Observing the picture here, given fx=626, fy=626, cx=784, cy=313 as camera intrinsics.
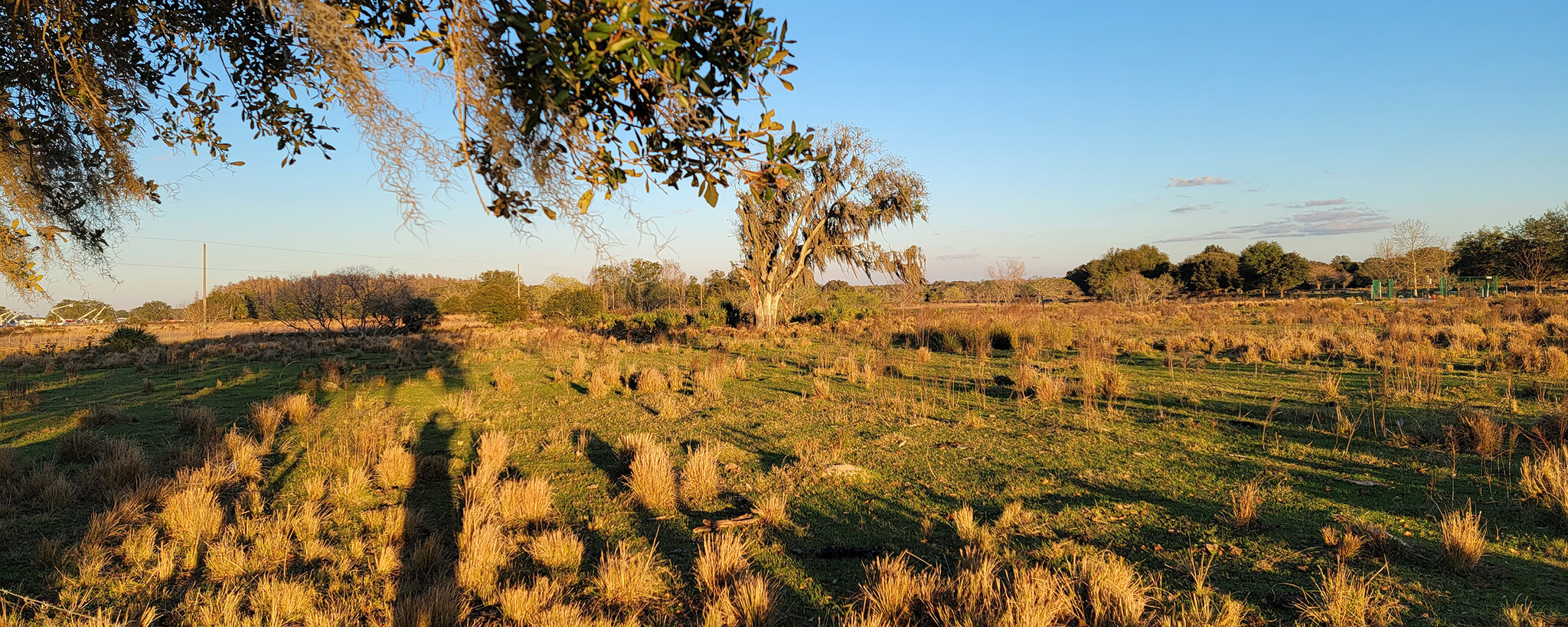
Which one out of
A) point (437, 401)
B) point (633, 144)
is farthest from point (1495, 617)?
point (437, 401)

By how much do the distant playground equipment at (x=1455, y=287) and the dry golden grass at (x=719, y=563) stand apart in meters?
43.1

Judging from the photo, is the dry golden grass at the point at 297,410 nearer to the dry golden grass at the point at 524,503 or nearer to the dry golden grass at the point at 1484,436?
the dry golden grass at the point at 524,503

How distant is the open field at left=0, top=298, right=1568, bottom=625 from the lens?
3.35m

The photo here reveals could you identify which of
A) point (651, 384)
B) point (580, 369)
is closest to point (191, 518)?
point (651, 384)

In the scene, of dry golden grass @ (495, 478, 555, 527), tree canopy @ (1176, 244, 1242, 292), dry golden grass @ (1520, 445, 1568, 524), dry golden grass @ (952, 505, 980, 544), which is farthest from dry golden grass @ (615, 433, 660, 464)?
tree canopy @ (1176, 244, 1242, 292)

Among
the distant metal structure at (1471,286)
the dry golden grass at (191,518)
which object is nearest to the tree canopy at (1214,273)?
the distant metal structure at (1471,286)

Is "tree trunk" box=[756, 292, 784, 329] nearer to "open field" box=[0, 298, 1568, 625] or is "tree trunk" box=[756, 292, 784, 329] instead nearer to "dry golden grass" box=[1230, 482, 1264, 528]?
"open field" box=[0, 298, 1568, 625]

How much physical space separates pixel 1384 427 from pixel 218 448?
39.0 ft

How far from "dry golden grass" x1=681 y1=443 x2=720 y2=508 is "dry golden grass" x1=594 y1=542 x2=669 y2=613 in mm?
1310

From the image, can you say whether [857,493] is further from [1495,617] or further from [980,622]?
[1495,617]

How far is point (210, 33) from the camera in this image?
4855 millimetres

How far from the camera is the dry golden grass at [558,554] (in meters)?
3.97

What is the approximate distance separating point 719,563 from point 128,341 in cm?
3075

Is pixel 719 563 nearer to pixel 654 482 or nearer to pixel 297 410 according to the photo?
pixel 654 482
